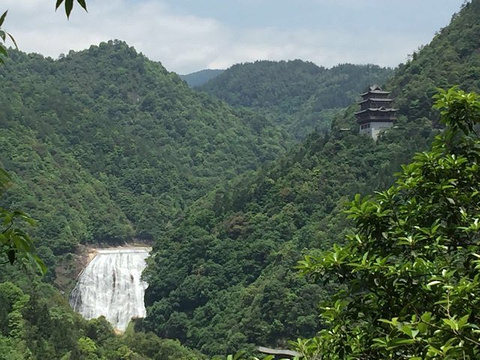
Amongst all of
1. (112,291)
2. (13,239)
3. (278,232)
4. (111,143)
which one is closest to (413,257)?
(13,239)

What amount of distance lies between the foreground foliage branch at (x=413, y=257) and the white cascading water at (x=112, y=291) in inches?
2488

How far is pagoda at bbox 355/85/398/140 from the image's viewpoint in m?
63.7

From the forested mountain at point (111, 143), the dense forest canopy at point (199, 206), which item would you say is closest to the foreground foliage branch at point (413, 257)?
the dense forest canopy at point (199, 206)

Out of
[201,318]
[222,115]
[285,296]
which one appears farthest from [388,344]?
[222,115]

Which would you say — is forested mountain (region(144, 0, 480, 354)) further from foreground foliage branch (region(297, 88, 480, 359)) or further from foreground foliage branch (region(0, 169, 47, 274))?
foreground foliage branch (region(0, 169, 47, 274))

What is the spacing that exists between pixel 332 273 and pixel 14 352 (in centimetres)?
2974

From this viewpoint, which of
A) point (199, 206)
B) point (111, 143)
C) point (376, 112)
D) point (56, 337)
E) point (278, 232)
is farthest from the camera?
point (111, 143)

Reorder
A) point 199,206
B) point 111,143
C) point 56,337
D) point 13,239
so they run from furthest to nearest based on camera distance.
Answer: point 111,143 < point 199,206 < point 56,337 < point 13,239

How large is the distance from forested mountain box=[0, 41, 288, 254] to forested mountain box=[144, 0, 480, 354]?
2118 centimetres

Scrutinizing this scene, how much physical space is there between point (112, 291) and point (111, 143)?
41747 mm

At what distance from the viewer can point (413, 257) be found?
19.2 feet

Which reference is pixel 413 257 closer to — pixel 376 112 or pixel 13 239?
pixel 13 239

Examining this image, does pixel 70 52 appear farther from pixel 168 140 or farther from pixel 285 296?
pixel 285 296

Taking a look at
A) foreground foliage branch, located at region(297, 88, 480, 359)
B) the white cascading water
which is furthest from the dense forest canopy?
the white cascading water
